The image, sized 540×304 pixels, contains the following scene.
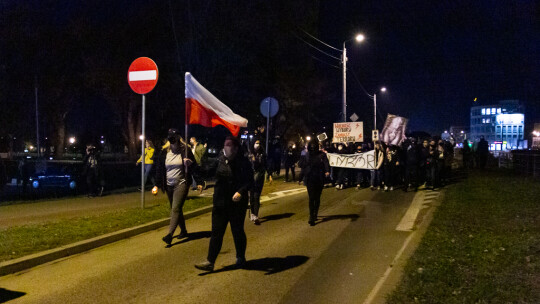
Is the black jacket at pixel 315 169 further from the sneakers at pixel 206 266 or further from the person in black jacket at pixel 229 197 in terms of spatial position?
the sneakers at pixel 206 266

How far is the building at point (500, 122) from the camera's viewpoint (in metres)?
104

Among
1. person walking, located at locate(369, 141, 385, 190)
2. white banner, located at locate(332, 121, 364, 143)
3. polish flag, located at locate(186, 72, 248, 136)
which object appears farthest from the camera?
white banner, located at locate(332, 121, 364, 143)

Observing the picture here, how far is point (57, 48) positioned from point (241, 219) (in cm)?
2990

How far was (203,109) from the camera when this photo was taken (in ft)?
29.2

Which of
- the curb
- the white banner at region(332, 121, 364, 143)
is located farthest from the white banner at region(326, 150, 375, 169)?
the curb

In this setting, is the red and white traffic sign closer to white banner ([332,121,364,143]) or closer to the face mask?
the face mask

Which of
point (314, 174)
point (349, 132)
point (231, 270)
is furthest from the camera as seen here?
point (349, 132)

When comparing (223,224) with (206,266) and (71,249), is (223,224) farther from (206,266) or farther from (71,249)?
(71,249)

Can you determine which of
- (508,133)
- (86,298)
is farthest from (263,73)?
(508,133)

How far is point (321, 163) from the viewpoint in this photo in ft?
32.3

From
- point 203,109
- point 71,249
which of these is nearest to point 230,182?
point 203,109

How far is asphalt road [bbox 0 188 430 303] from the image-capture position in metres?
5.54

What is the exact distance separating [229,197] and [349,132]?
555 inches

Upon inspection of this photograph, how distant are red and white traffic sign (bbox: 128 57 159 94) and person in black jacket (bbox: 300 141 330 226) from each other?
3785 mm
